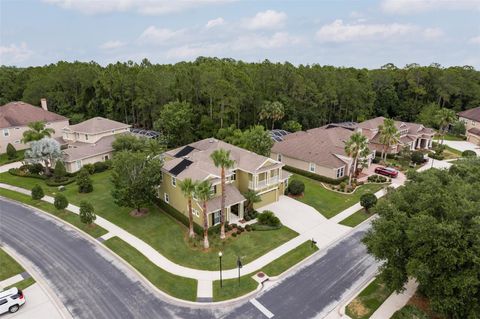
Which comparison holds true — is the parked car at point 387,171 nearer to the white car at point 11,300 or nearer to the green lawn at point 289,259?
the green lawn at point 289,259

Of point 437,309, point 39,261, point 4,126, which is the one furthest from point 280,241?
point 4,126

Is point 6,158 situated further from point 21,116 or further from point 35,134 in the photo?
point 35,134

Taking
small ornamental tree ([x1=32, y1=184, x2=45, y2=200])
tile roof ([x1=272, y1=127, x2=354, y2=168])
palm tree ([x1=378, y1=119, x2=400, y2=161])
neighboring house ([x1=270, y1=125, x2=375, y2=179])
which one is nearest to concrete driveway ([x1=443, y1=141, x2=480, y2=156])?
palm tree ([x1=378, y1=119, x2=400, y2=161])

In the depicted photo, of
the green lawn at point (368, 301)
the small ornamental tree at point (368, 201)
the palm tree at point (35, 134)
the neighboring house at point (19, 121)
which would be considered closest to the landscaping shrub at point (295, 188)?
the small ornamental tree at point (368, 201)

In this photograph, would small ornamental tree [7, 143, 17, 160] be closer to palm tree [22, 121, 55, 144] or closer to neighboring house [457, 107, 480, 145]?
palm tree [22, 121, 55, 144]

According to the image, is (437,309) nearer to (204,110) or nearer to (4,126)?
(204,110)

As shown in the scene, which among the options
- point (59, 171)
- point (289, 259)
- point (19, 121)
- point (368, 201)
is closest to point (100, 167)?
point (59, 171)
